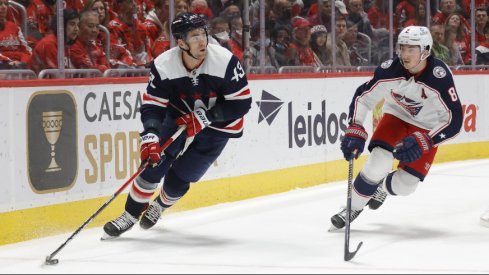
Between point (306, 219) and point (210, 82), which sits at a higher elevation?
point (210, 82)

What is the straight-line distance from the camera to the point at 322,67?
8.20 metres

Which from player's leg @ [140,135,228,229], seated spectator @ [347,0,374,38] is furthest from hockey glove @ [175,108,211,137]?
seated spectator @ [347,0,374,38]

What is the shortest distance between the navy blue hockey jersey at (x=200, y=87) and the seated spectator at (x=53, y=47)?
0.79 m

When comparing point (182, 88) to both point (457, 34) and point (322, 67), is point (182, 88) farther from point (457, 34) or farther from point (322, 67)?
point (457, 34)

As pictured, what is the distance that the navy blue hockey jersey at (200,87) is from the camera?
510cm

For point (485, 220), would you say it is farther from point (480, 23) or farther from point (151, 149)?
point (480, 23)

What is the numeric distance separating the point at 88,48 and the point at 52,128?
81 centimetres

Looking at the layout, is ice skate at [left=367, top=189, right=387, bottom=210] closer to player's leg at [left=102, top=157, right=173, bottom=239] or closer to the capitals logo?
the capitals logo

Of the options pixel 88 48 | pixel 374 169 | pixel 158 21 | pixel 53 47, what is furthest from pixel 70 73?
pixel 374 169

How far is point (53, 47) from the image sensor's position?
18.6ft

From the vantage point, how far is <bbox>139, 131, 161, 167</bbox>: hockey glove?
4852mm

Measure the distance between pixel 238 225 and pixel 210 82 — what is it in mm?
1031

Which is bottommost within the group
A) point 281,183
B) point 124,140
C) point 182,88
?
point 281,183

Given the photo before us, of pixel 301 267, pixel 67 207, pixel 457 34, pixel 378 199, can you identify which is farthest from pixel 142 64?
pixel 457 34
